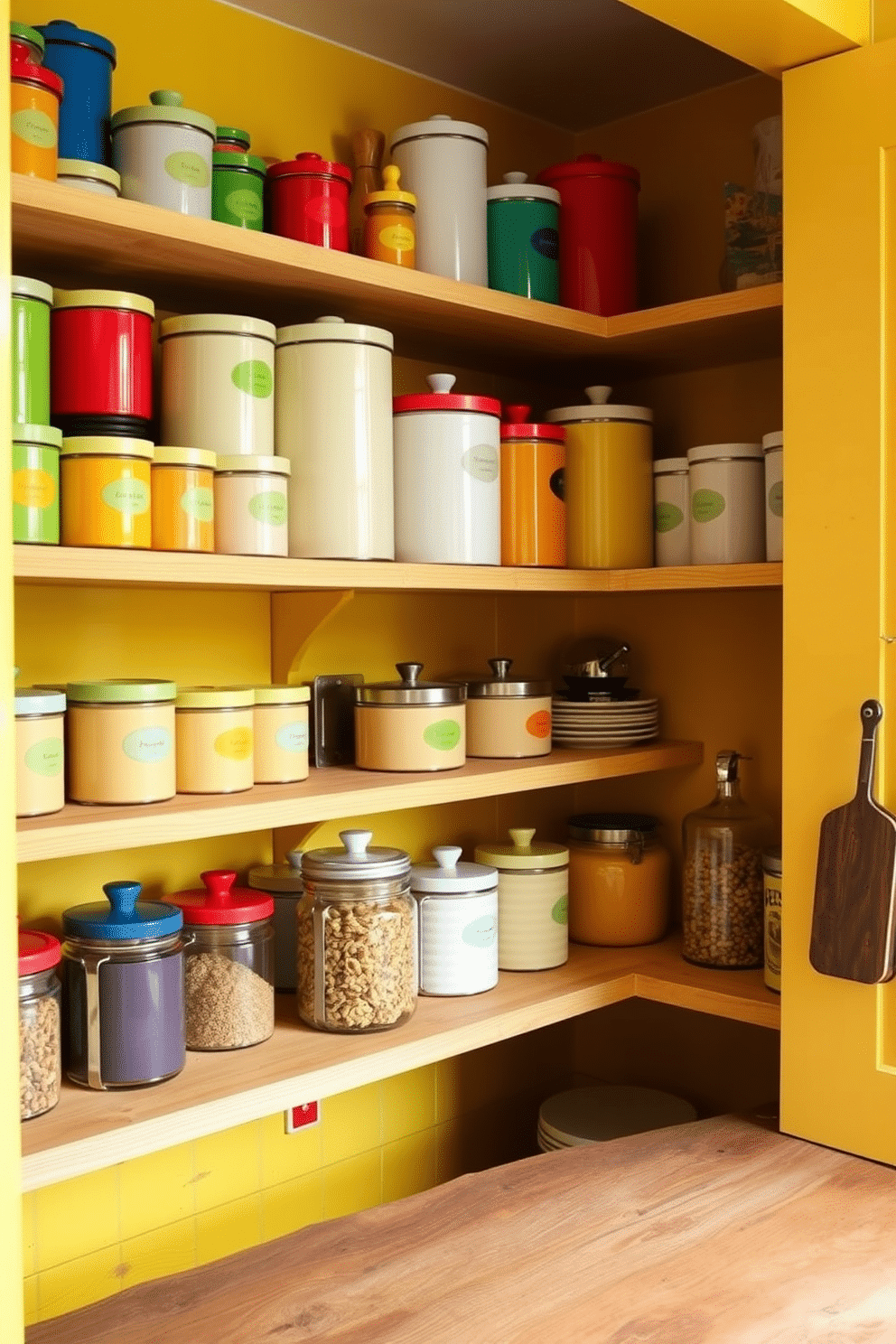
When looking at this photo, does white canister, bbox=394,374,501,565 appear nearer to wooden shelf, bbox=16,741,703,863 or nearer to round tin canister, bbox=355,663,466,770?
round tin canister, bbox=355,663,466,770

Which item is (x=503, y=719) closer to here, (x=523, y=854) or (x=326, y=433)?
(x=523, y=854)

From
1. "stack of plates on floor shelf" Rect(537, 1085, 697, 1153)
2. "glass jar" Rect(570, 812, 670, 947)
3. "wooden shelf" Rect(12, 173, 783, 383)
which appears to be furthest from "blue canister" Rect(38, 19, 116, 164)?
"stack of plates on floor shelf" Rect(537, 1085, 697, 1153)

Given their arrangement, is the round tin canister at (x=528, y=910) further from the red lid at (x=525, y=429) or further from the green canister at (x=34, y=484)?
the green canister at (x=34, y=484)

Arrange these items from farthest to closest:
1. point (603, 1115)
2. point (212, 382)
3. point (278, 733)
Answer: point (603, 1115) < point (278, 733) < point (212, 382)

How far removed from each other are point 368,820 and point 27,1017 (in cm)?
80

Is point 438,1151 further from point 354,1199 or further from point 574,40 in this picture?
point 574,40

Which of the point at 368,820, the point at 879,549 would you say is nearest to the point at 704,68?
the point at 879,549

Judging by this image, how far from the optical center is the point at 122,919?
61.2 inches

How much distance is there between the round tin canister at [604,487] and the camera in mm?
2041

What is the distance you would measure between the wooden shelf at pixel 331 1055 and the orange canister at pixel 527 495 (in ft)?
2.09

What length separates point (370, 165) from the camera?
1953 millimetres

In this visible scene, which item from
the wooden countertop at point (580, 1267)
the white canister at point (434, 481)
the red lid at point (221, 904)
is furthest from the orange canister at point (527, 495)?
the wooden countertop at point (580, 1267)

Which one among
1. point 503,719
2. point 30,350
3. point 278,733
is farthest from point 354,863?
point 30,350

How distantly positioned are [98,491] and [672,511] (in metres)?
0.94
